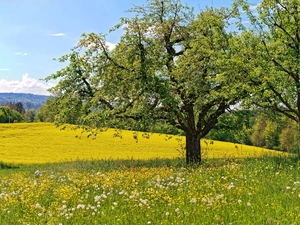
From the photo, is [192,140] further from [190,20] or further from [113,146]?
[113,146]

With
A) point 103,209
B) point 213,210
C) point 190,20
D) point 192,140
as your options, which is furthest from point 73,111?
point 213,210

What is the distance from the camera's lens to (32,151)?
117 ft

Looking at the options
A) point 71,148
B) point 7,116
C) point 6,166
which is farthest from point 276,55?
point 7,116

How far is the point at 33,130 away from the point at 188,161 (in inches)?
1451

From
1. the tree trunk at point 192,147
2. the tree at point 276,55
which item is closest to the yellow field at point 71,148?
the tree trunk at point 192,147

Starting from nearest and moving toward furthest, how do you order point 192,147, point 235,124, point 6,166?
point 192,147
point 235,124
point 6,166

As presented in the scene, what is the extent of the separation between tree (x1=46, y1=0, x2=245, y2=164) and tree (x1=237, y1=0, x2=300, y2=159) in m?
1.35

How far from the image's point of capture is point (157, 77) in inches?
674

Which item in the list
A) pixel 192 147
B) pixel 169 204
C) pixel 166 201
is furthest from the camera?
pixel 192 147

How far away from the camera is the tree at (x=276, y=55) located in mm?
14690

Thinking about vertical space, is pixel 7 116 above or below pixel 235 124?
above

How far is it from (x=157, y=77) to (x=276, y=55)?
540 cm

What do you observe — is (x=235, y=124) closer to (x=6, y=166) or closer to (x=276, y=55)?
(x=276, y=55)

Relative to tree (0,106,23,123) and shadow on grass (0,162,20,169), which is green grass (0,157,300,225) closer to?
shadow on grass (0,162,20,169)
